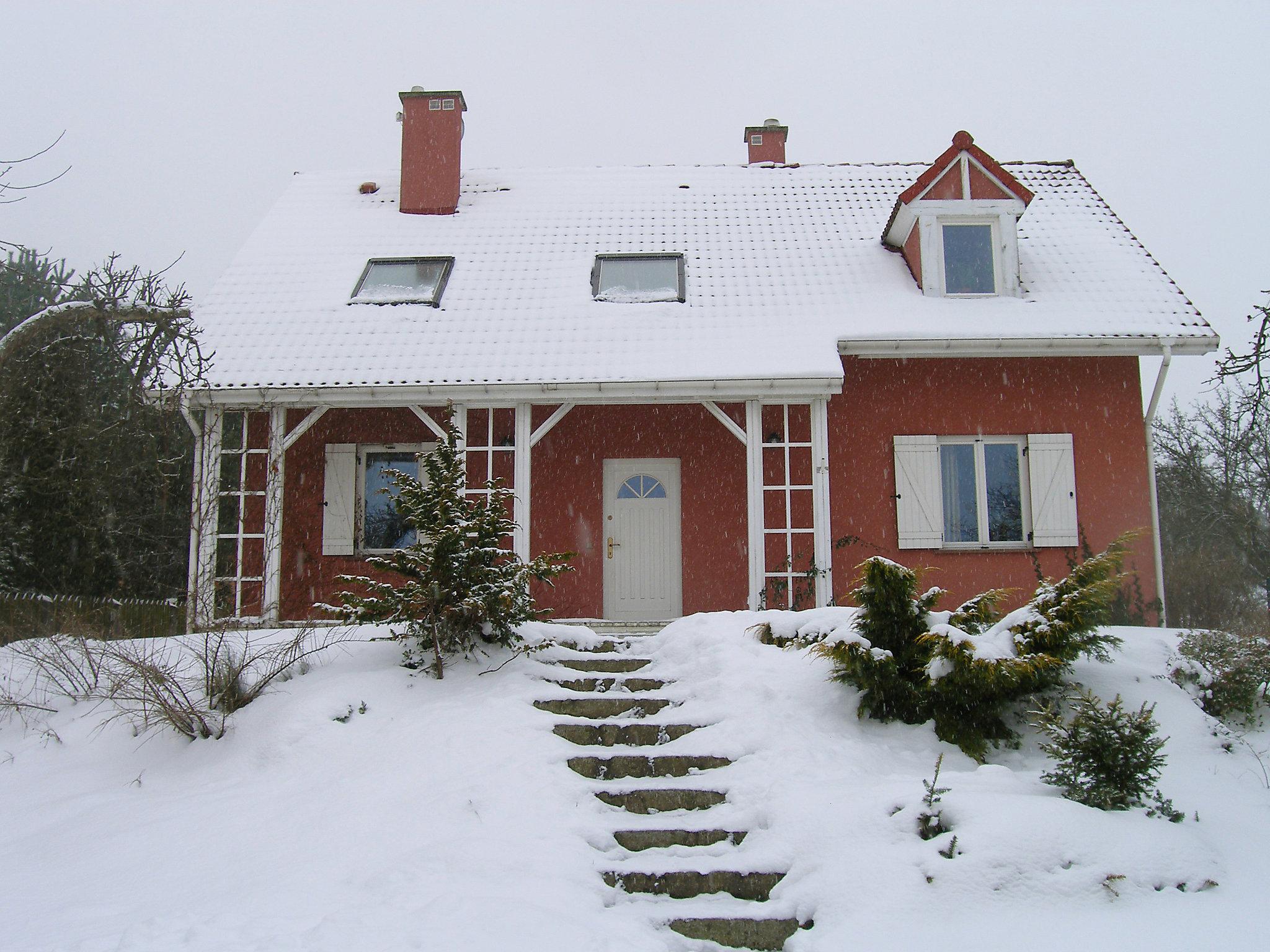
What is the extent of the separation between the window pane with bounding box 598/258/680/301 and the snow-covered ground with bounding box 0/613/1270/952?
5345mm

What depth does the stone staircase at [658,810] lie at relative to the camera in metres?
4.37

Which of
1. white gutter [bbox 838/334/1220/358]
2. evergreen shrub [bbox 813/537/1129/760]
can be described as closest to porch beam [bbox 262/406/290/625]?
evergreen shrub [bbox 813/537/1129/760]

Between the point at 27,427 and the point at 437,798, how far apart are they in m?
8.42

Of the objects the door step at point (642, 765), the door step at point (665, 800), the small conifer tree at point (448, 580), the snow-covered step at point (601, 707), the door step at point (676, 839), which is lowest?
the door step at point (676, 839)

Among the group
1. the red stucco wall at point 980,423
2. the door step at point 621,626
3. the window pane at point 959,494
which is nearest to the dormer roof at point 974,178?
the red stucco wall at point 980,423

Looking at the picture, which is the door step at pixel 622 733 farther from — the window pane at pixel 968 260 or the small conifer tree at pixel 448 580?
the window pane at pixel 968 260

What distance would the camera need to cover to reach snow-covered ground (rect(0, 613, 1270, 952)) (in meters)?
4.10

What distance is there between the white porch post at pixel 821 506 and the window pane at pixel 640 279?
2.38 meters

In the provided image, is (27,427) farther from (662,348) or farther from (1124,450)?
(1124,450)

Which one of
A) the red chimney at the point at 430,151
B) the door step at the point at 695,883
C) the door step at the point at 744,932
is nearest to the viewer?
the door step at the point at 744,932

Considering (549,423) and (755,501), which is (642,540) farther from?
(549,423)

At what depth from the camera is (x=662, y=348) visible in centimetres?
974

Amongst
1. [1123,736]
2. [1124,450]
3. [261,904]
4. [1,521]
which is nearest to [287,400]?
[1,521]

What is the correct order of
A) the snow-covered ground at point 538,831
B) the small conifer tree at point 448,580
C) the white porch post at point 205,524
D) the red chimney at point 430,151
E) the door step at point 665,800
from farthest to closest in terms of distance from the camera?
1. the red chimney at point 430,151
2. the white porch post at point 205,524
3. the small conifer tree at point 448,580
4. the door step at point 665,800
5. the snow-covered ground at point 538,831
